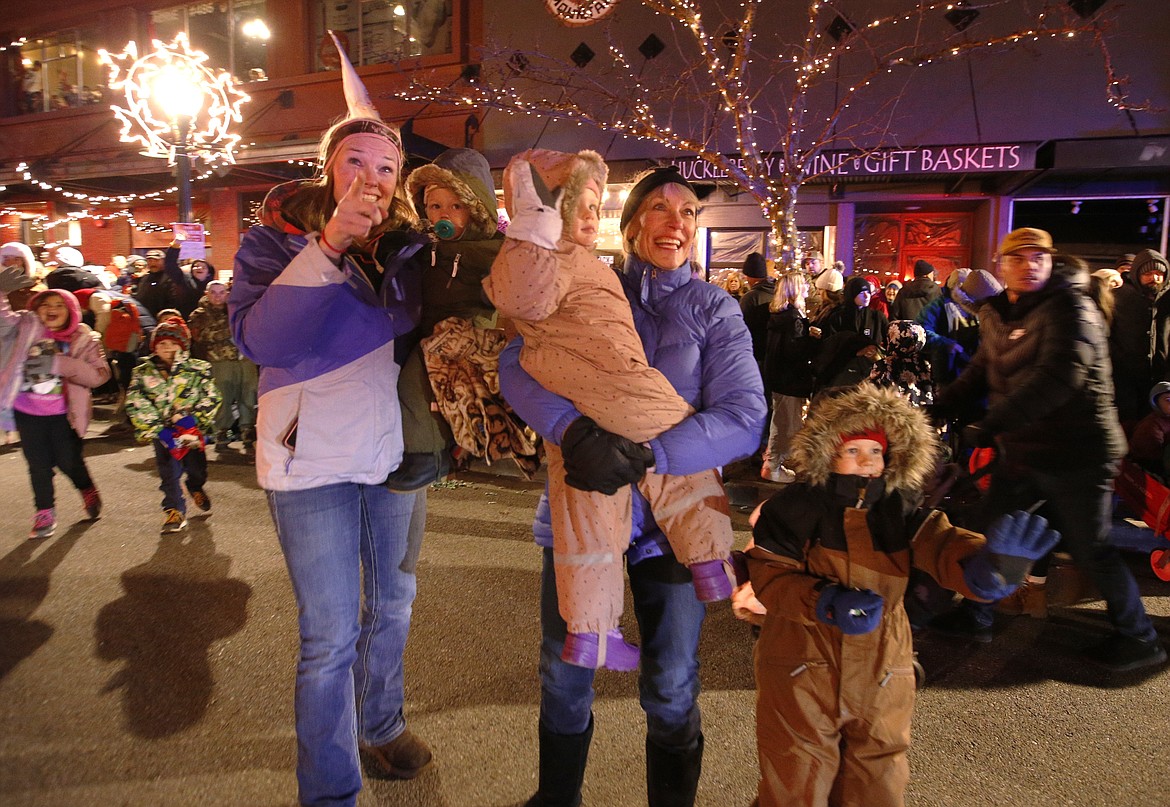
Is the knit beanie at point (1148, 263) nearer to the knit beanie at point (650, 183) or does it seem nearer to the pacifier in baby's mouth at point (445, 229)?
the knit beanie at point (650, 183)

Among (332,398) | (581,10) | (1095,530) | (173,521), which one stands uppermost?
(581,10)

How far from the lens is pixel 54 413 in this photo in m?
5.99

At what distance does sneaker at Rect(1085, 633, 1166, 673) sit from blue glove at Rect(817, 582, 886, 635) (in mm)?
2494

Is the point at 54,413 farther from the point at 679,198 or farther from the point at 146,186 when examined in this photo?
the point at 146,186

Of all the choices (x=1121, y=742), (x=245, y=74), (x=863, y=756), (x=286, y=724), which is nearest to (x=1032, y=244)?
(x=1121, y=742)

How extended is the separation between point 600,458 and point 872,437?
984 mm

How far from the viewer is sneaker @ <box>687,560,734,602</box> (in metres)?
2.02

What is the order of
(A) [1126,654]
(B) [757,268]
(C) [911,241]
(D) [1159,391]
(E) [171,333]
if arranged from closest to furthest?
(A) [1126,654], (D) [1159,391], (E) [171,333], (B) [757,268], (C) [911,241]

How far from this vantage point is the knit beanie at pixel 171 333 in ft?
Result: 20.3

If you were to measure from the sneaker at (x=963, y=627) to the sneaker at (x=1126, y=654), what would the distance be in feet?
1.57

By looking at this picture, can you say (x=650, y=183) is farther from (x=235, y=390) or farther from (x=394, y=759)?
Answer: (x=235, y=390)

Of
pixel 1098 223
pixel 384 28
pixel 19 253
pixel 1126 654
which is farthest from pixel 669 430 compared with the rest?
pixel 384 28

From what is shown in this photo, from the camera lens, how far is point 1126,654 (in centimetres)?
371

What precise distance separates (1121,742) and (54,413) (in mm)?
7202
